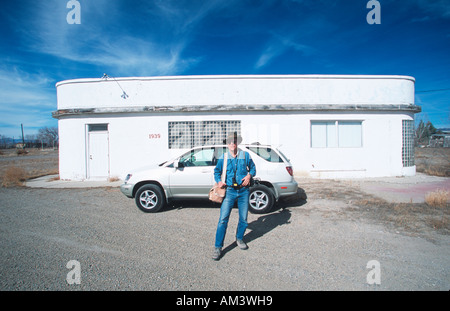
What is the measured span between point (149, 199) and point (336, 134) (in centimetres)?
873

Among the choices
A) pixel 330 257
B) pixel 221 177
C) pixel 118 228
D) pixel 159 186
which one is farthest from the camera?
pixel 159 186

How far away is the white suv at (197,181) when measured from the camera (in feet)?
17.9

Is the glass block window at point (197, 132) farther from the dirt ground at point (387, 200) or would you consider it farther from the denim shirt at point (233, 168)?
the denim shirt at point (233, 168)

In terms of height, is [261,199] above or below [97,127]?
below

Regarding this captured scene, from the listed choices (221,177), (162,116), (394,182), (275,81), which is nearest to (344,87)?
(275,81)

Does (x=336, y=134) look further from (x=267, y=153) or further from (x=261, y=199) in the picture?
(x=261, y=199)

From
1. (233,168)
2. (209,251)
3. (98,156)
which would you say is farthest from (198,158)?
(98,156)

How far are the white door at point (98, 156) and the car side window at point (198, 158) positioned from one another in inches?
248

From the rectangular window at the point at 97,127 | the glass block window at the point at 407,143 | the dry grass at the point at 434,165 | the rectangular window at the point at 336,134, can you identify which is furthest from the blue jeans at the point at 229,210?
the dry grass at the point at 434,165

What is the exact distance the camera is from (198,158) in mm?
5824
